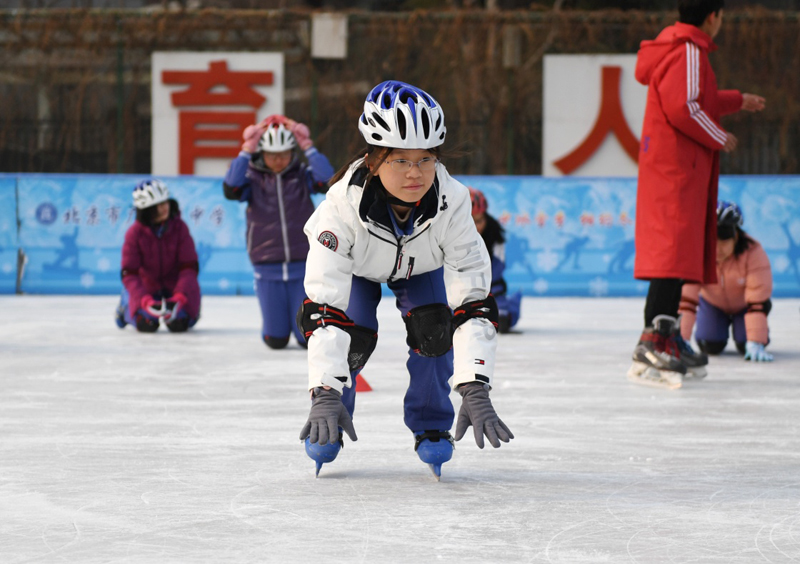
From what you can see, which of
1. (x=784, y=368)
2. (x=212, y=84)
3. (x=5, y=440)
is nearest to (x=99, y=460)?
(x=5, y=440)

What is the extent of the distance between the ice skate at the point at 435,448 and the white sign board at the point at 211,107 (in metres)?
11.5

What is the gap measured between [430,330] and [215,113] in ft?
38.5

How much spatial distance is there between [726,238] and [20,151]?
11.3 m

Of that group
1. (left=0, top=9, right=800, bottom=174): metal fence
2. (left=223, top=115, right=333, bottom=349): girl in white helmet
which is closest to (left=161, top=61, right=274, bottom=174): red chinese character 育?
(left=0, top=9, right=800, bottom=174): metal fence

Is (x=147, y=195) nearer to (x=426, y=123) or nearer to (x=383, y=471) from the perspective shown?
(x=383, y=471)

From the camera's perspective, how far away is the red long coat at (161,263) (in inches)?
332

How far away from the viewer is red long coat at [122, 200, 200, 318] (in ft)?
27.7

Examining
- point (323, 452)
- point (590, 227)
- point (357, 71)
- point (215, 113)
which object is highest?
point (357, 71)

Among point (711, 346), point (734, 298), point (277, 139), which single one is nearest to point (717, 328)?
point (711, 346)

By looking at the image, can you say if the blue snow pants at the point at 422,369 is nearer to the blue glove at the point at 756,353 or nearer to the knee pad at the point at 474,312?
the knee pad at the point at 474,312

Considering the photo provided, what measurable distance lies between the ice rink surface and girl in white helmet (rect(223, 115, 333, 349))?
0.84 meters

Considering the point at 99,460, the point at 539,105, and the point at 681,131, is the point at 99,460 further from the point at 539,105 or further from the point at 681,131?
the point at 539,105

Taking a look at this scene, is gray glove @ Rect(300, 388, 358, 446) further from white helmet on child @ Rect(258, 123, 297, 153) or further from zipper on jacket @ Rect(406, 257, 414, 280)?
white helmet on child @ Rect(258, 123, 297, 153)

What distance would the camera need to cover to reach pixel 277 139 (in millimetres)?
7254
